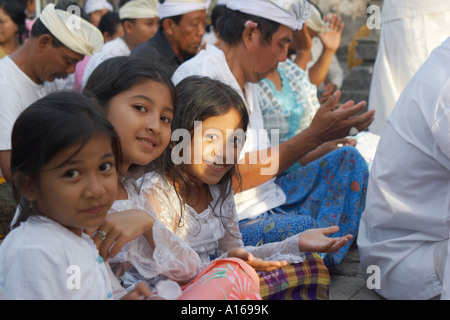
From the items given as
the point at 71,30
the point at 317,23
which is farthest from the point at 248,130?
the point at 317,23

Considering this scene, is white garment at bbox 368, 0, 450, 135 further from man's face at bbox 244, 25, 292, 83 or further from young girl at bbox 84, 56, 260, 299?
young girl at bbox 84, 56, 260, 299

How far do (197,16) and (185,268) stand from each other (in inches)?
135

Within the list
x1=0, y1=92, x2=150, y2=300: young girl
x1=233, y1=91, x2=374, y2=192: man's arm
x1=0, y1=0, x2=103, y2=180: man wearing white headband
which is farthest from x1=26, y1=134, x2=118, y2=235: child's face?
x1=0, y1=0, x2=103, y2=180: man wearing white headband

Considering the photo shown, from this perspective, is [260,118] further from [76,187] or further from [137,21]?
[137,21]

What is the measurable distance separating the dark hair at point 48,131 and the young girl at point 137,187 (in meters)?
0.35

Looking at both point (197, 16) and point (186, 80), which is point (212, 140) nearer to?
point (186, 80)

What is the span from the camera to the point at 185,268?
7.21 ft

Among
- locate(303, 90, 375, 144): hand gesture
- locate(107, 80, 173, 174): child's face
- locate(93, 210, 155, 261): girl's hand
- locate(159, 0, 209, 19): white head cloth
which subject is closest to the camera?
locate(93, 210, 155, 261): girl's hand

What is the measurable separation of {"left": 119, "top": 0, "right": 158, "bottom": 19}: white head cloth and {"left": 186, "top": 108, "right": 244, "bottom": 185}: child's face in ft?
13.1

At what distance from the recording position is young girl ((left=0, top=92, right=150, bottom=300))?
161 centimetres

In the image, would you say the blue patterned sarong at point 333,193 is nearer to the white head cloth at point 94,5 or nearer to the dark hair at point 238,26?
the dark hair at point 238,26

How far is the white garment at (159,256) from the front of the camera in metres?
2.12

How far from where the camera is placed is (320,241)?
8.25 feet
